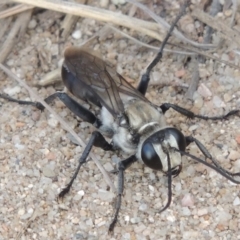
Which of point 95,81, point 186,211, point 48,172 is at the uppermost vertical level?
point 95,81

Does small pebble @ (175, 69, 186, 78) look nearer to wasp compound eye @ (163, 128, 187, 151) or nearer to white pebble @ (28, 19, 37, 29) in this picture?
wasp compound eye @ (163, 128, 187, 151)

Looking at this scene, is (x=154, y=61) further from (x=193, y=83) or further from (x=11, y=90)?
(x=11, y=90)

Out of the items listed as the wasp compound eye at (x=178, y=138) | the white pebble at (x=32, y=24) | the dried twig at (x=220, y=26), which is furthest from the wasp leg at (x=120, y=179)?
the white pebble at (x=32, y=24)

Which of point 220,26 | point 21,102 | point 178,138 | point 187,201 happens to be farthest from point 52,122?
point 220,26

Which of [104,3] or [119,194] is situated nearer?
[119,194]

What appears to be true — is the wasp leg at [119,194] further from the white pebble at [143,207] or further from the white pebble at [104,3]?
the white pebble at [104,3]

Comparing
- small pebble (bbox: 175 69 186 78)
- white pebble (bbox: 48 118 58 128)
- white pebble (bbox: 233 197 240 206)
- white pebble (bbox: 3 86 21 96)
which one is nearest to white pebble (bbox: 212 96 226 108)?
small pebble (bbox: 175 69 186 78)

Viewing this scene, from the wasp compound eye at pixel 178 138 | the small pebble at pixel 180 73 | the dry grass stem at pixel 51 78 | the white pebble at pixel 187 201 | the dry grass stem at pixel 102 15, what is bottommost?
the white pebble at pixel 187 201
